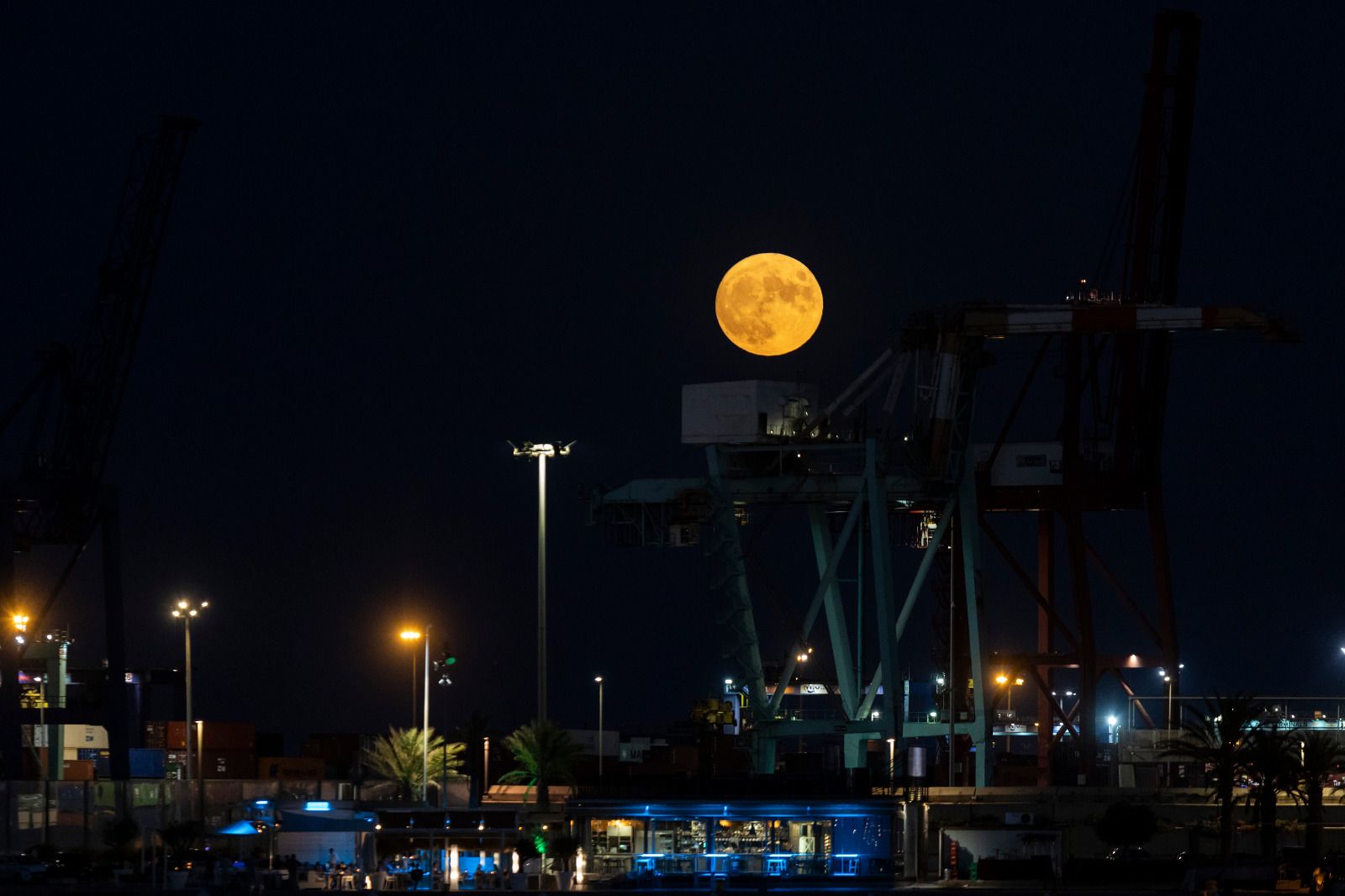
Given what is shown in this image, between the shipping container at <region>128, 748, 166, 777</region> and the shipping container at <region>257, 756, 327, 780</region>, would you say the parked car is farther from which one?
the shipping container at <region>128, 748, 166, 777</region>

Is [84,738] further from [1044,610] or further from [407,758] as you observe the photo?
[1044,610]

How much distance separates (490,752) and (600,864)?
68983 millimetres

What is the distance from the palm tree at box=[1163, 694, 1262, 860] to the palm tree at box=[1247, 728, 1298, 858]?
42 centimetres

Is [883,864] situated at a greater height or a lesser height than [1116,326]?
lesser

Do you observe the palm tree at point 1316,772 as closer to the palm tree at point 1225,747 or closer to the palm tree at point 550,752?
the palm tree at point 1225,747

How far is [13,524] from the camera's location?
102 meters

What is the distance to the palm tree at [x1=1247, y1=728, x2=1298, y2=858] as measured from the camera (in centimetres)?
6975

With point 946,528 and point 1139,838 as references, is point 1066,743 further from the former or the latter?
point 1139,838

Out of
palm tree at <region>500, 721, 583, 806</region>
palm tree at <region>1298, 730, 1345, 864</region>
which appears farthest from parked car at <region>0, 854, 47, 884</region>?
palm tree at <region>1298, 730, 1345, 864</region>

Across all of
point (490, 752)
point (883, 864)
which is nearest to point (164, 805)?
point (883, 864)

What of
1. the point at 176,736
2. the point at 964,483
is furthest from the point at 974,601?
the point at 176,736

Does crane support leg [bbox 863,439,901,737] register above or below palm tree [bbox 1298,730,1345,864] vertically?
above

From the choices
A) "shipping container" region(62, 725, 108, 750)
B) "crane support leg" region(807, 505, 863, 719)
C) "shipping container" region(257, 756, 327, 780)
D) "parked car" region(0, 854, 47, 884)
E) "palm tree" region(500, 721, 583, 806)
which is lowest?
"parked car" region(0, 854, 47, 884)

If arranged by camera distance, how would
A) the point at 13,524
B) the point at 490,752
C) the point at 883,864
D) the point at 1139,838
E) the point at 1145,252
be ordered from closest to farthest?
1. the point at 883,864
2. the point at 1139,838
3. the point at 1145,252
4. the point at 13,524
5. the point at 490,752
